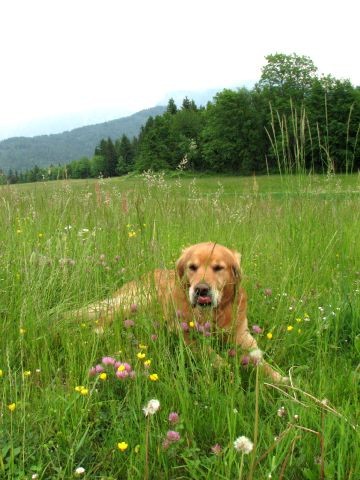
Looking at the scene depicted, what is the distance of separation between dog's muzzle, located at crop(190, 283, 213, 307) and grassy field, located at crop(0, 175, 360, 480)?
334 mm

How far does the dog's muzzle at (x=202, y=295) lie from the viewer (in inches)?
108

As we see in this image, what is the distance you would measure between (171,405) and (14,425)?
60 cm

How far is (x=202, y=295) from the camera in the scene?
9.07ft

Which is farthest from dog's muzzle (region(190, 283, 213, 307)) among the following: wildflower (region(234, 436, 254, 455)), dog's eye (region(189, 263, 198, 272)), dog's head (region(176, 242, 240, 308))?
wildflower (region(234, 436, 254, 455))

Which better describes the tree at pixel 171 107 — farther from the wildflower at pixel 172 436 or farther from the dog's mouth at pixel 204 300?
the wildflower at pixel 172 436

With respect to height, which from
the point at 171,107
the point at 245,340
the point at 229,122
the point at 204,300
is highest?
the point at 171,107

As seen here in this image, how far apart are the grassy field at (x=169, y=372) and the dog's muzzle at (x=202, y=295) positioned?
0.33m

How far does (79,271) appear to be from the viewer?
2.96 meters

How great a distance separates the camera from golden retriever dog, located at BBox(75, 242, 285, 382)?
234cm

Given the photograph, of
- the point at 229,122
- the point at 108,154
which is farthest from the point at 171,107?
the point at 229,122

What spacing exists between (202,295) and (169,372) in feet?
2.76

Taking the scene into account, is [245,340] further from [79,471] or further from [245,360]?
[79,471]

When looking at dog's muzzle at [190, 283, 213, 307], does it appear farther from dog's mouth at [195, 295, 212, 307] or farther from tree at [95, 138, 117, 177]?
tree at [95, 138, 117, 177]

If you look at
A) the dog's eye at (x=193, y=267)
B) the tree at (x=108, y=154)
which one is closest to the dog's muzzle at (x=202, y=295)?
the dog's eye at (x=193, y=267)
